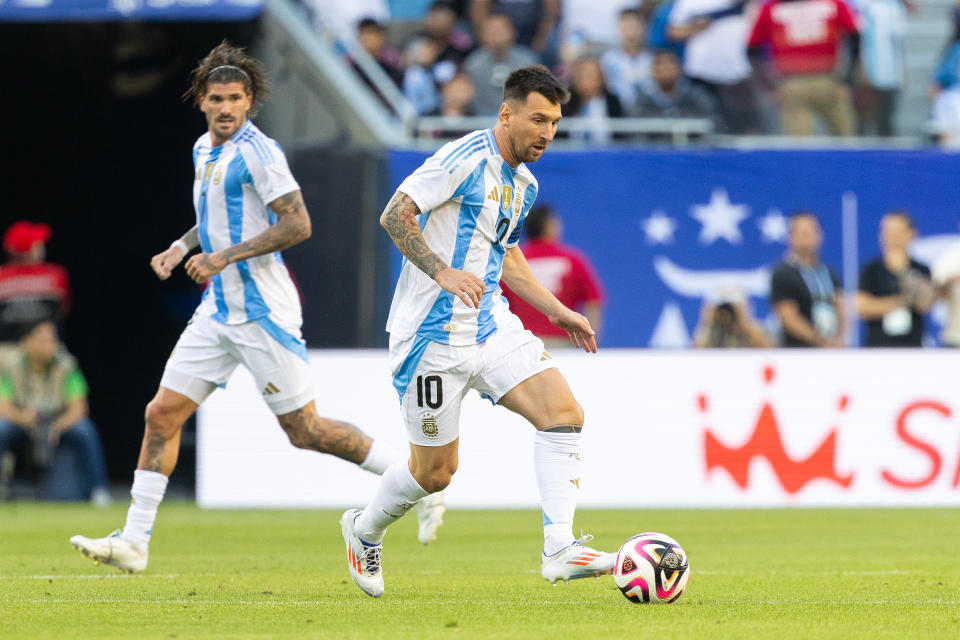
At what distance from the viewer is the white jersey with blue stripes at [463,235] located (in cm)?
633

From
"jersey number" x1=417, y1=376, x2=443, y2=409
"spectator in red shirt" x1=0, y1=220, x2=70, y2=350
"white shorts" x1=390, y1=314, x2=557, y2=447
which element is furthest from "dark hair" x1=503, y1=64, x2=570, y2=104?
"spectator in red shirt" x1=0, y1=220, x2=70, y2=350

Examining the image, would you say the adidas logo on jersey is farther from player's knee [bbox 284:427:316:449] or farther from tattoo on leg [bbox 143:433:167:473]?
tattoo on leg [bbox 143:433:167:473]

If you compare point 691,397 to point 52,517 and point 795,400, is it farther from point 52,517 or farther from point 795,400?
point 52,517

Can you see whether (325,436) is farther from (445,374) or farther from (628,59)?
(628,59)

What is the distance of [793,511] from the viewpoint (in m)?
12.5

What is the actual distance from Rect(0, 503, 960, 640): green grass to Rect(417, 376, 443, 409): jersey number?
82 cm

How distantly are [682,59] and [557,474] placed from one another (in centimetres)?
1093

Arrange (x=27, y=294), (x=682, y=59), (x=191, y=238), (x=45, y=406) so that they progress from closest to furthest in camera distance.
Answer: (x=191, y=238)
(x=45, y=406)
(x=27, y=294)
(x=682, y=59)

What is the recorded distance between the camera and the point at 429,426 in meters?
6.38

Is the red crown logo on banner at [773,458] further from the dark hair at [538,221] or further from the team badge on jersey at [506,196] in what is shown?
the team badge on jersey at [506,196]

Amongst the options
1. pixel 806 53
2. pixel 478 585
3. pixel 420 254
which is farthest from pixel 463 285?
pixel 806 53

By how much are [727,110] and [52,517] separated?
8012 millimetres

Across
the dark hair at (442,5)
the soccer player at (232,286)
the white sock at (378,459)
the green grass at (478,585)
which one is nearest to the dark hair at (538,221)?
the green grass at (478,585)

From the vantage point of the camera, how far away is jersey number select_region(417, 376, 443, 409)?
250 inches
